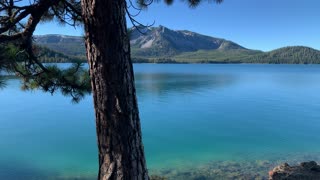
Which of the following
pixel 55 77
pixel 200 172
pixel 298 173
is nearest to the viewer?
pixel 55 77

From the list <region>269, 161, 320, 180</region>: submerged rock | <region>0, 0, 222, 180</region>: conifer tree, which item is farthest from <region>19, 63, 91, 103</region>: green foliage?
<region>269, 161, 320, 180</region>: submerged rock

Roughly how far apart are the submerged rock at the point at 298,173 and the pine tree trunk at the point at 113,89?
715 centimetres

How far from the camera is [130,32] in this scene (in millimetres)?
2754

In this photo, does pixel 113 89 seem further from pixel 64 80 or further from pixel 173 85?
pixel 173 85

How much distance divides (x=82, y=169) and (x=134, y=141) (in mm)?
10701

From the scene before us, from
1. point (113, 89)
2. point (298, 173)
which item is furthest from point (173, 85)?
point (113, 89)

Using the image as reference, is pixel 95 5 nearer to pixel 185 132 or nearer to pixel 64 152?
pixel 64 152

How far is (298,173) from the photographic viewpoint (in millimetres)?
8578

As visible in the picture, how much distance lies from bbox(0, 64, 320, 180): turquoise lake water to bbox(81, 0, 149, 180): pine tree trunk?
8975 mm

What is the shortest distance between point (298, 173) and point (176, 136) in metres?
9.67

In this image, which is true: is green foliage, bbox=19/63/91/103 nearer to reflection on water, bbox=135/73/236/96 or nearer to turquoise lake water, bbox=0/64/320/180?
turquoise lake water, bbox=0/64/320/180

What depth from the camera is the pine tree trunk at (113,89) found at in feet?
7.06

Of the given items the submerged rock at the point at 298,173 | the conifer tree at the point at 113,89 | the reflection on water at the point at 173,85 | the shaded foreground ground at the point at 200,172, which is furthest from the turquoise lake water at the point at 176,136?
the conifer tree at the point at 113,89

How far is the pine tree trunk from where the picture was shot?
215 centimetres
